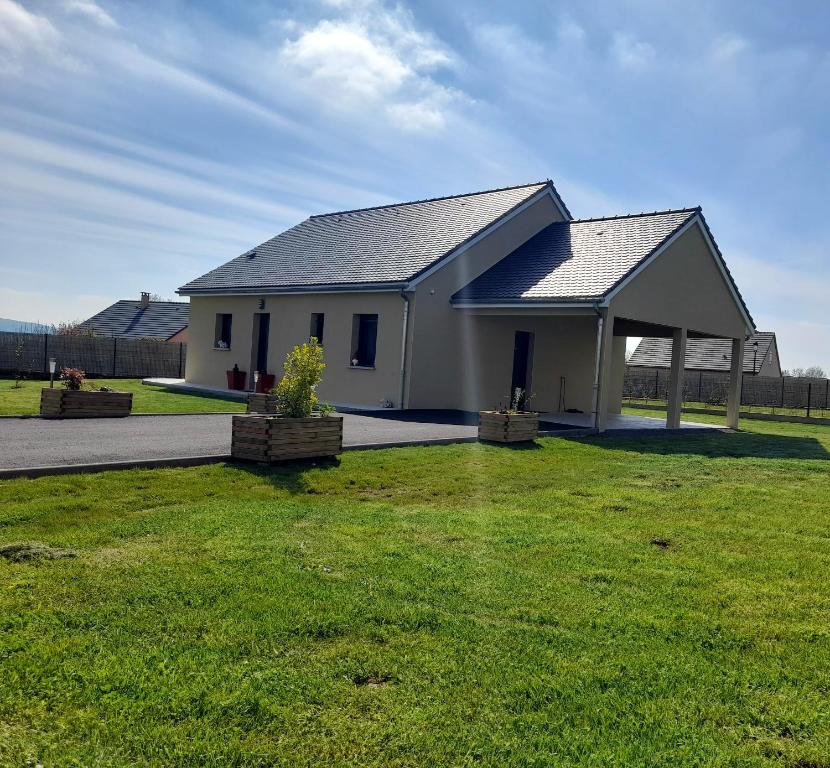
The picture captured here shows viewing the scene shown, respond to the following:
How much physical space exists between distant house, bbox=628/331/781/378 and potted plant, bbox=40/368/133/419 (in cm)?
3271

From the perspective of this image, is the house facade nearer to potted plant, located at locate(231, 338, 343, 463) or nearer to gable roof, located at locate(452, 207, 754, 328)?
gable roof, located at locate(452, 207, 754, 328)

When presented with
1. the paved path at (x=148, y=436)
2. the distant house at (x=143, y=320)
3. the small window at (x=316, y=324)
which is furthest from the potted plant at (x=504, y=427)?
the distant house at (x=143, y=320)

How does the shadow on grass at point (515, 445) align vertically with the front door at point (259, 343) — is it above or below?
below

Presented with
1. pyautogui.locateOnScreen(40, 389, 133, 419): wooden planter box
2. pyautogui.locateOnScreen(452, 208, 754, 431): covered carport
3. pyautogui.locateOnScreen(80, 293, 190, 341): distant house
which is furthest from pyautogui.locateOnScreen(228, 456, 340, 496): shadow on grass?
pyautogui.locateOnScreen(80, 293, 190, 341): distant house

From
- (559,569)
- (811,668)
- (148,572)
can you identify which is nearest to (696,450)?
(559,569)

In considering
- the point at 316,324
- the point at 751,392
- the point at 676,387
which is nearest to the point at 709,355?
the point at 751,392

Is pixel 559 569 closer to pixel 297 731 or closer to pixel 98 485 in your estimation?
pixel 297 731

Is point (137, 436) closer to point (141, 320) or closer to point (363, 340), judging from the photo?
point (363, 340)

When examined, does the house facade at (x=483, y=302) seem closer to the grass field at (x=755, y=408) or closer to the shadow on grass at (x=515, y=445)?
the shadow on grass at (x=515, y=445)

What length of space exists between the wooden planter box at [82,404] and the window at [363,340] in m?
6.91

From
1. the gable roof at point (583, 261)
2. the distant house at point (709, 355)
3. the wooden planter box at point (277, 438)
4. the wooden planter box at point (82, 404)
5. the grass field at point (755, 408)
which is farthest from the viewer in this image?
the distant house at point (709, 355)

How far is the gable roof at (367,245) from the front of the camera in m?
19.4

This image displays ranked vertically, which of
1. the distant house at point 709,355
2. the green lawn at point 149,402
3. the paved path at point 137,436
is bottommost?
the paved path at point 137,436

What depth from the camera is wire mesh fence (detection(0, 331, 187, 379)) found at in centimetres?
2633
